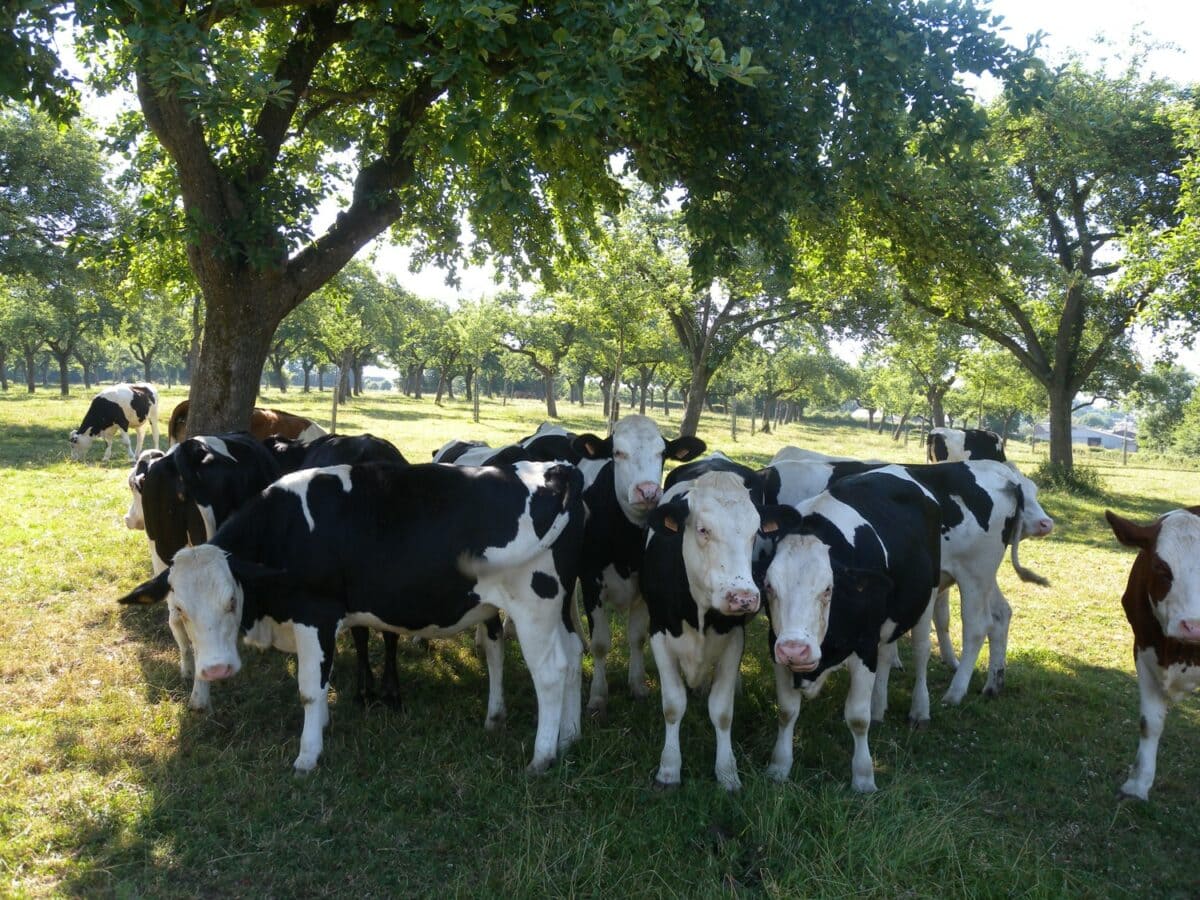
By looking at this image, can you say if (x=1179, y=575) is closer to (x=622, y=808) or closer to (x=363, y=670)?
(x=622, y=808)

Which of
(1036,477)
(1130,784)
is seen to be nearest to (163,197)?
(1130,784)

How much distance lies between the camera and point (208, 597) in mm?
4645

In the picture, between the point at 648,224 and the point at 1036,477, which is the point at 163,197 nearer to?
the point at 648,224

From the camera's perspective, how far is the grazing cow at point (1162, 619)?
4684mm

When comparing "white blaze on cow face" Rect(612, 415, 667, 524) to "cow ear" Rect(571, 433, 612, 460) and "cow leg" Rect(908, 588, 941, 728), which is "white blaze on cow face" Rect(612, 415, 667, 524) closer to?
"cow ear" Rect(571, 433, 612, 460)

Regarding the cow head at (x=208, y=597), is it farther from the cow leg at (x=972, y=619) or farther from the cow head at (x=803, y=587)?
the cow leg at (x=972, y=619)

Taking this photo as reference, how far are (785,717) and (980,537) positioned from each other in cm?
277

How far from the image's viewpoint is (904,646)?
27.3 ft

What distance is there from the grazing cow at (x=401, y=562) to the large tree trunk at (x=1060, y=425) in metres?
19.5

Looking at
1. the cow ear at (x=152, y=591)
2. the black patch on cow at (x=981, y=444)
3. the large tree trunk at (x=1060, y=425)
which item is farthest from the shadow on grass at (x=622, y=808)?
the large tree trunk at (x=1060, y=425)

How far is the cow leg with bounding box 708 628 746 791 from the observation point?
4.84 metres

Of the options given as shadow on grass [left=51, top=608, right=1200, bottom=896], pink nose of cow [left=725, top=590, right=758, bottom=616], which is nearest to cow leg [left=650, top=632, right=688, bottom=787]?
shadow on grass [left=51, top=608, right=1200, bottom=896]

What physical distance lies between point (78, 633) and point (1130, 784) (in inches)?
322

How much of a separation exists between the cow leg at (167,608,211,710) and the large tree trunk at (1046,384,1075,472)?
20.8m
